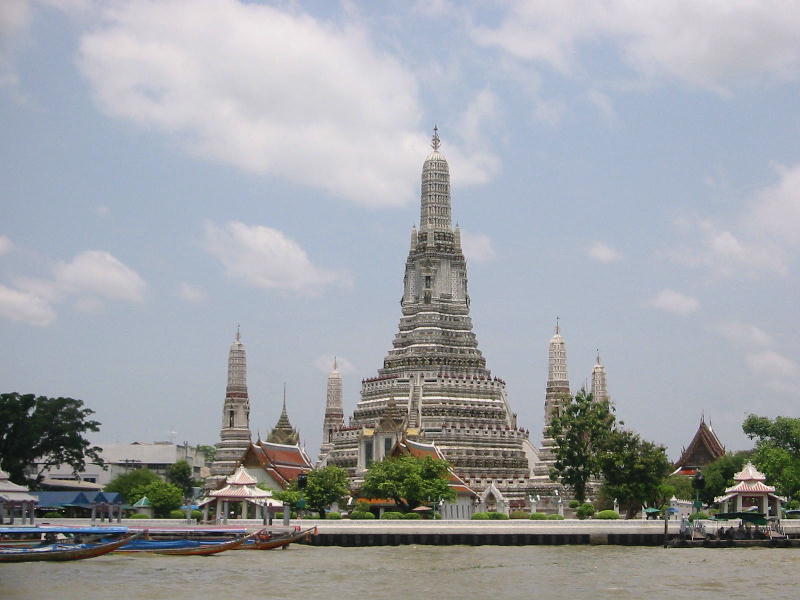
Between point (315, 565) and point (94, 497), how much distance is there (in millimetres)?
37491

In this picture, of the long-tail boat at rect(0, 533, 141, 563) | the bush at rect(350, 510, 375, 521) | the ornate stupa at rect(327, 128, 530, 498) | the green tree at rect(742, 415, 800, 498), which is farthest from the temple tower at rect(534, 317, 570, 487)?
the long-tail boat at rect(0, 533, 141, 563)

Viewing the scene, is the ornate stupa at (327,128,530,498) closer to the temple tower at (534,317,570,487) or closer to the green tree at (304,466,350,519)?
the temple tower at (534,317,570,487)

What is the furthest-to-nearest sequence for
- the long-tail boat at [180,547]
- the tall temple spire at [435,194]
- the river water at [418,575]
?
the tall temple spire at [435,194]
the long-tail boat at [180,547]
the river water at [418,575]

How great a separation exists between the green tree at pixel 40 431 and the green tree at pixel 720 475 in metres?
45.1

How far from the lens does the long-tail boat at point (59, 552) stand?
174 feet

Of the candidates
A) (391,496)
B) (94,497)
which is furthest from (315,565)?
(94,497)

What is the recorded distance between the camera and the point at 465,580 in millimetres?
48531

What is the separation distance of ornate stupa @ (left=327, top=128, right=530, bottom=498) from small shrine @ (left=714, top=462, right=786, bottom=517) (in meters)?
21.0

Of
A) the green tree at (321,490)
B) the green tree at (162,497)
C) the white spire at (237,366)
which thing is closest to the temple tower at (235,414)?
the white spire at (237,366)

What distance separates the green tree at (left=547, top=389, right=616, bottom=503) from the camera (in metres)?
85.6

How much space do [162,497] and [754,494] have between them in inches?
1395

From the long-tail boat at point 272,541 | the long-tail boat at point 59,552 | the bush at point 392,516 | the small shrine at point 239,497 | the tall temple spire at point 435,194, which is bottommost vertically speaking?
the long-tail boat at point 59,552

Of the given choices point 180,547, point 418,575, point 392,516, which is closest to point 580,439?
point 392,516

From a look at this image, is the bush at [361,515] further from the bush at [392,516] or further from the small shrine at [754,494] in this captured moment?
the small shrine at [754,494]
